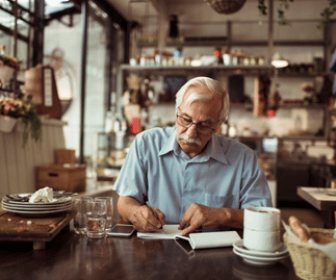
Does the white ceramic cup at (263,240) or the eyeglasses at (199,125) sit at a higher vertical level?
the eyeglasses at (199,125)

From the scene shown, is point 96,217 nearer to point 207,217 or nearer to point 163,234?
point 163,234

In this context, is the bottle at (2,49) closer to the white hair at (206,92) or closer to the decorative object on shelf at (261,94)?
the white hair at (206,92)

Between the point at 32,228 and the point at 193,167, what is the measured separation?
758mm

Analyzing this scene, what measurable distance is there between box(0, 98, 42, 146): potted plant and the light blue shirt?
1.19 metres

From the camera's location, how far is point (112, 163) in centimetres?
496

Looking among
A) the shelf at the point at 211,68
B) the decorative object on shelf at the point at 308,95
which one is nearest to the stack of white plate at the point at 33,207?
the shelf at the point at 211,68

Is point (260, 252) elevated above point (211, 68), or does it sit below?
below

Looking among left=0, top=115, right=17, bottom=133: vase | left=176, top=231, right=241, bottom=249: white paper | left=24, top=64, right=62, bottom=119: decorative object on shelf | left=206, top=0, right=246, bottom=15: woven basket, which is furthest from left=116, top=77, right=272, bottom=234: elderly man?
left=206, top=0, right=246, bottom=15: woven basket

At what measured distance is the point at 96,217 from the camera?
1228 mm

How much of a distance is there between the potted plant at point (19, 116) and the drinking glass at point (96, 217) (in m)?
1.50

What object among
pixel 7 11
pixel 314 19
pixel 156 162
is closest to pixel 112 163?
pixel 7 11

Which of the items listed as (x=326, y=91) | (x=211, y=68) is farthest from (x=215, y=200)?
(x=326, y=91)

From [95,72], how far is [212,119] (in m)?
4.68

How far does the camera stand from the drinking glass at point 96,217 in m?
1.22
